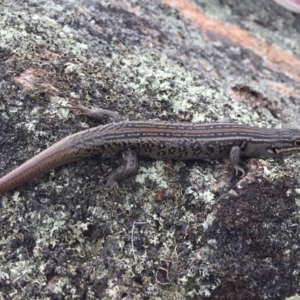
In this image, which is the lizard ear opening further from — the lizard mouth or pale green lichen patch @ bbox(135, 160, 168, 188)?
pale green lichen patch @ bbox(135, 160, 168, 188)

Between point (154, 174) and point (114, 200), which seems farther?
point (154, 174)

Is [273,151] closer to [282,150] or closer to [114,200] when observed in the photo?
[282,150]

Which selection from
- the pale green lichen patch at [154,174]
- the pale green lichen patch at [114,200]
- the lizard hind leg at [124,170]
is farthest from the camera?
the pale green lichen patch at [154,174]

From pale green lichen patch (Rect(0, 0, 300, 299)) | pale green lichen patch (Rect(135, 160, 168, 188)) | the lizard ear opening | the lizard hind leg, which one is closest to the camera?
pale green lichen patch (Rect(0, 0, 300, 299))

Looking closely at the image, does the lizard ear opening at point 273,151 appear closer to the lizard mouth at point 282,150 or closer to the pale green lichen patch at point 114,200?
the lizard mouth at point 282,150

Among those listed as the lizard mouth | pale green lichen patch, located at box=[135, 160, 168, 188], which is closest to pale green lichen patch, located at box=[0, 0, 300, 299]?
pale green lichen patch, located at box=[135, 160, 168, 188]

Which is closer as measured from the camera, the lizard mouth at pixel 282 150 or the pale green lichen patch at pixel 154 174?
the pale green lichen patch at pixel 154 174

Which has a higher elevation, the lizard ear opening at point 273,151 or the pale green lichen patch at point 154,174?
the lizard ear opening at point 273,151

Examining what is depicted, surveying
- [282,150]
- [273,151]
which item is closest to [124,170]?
[273,151]

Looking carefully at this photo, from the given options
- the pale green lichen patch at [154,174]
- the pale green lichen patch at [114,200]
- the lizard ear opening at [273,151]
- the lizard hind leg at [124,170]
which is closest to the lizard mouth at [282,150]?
the lizard ear opening at [273,151]
